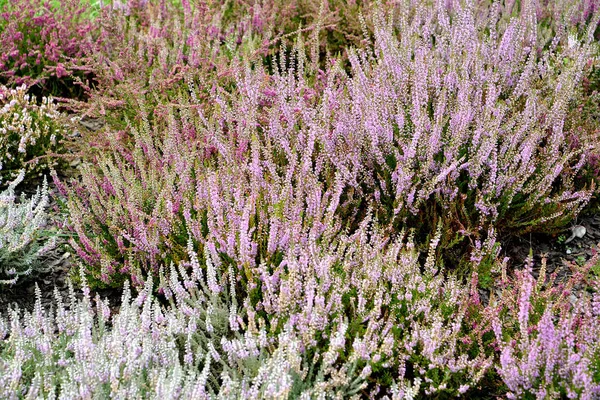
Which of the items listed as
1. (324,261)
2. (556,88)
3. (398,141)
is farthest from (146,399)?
(556,88)

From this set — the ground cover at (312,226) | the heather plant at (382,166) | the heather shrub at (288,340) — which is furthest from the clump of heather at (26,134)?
the heather shrub at (288,340)

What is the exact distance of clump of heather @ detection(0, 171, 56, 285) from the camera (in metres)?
3.16

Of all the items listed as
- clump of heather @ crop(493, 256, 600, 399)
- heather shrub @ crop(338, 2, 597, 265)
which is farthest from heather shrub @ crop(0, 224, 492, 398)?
heather shrub @ crop(338, 2, 597, 265)

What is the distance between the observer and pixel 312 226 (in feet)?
10.00

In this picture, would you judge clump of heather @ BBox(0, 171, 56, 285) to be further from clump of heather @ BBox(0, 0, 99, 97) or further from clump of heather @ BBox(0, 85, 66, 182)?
clump of heather @ BBox(0, 0, 99, 97)

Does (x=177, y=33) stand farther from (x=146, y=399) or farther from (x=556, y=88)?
(x=146, y=399)

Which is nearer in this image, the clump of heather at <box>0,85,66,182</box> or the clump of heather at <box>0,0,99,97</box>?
the clump of heather at <box>0,85,66,182</box>

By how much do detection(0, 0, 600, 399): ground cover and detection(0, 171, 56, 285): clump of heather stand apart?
0.01 meters

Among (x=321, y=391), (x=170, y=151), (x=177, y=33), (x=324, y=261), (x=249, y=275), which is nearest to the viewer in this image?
(x=321, y=391)

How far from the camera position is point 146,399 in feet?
7.63

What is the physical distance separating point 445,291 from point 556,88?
1483mm

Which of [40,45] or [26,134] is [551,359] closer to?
[26,134]

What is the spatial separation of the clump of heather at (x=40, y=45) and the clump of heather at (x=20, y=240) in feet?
5.21

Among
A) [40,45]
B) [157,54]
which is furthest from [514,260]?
[40,45]
